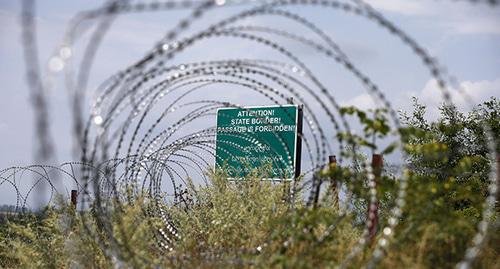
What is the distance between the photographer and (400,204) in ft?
19.7

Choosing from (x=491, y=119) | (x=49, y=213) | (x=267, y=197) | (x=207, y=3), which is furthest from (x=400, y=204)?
(x=491, y=119)

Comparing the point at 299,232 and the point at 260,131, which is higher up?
the point at 260,131

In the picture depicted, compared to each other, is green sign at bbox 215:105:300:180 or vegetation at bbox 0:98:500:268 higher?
green sign at bbox 215:105:300:180

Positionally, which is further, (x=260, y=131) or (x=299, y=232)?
(x=260, y=131)

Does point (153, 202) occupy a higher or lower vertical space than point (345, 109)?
lower

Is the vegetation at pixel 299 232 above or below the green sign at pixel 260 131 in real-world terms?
below

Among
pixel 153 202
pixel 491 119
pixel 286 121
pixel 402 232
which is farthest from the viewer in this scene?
pixel 491 119

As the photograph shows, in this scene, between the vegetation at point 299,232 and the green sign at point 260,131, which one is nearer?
the vegetation at point 299,232

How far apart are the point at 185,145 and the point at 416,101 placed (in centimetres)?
1230

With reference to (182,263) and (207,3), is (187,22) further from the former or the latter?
(182,263)

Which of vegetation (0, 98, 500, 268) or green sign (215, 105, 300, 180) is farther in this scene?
green sign (215, 105, 300, 180)

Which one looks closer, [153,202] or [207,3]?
[207,3]

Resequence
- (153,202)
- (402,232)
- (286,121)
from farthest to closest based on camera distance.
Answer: (286,121) < (153,202) < (402,232)

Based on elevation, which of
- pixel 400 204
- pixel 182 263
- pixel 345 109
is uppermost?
pixel 345 109
